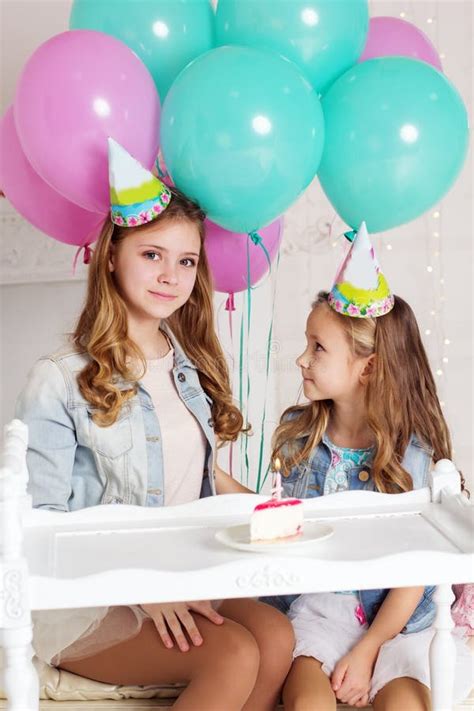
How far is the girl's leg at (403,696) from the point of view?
52.2 inches

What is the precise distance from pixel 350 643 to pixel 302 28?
100 centimetres

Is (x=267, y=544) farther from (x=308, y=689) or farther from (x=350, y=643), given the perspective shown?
(x=350, y=643)

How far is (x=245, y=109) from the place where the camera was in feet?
4.66

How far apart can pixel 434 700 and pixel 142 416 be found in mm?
649

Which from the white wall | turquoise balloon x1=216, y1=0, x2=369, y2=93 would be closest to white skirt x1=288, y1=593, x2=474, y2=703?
turquoise balloon x1=216, y1=0, x2=369, y2=93

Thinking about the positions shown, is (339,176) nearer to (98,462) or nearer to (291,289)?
(98,462)

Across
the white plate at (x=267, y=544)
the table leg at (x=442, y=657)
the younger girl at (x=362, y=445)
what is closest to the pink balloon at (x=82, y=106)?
the younger girl at (x=362, y=445)

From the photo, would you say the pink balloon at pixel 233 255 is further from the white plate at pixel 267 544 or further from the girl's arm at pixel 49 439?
the white plate at pixel 267 544

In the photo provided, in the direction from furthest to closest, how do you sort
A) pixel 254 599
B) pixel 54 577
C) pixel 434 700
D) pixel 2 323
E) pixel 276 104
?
pixel 2 323 → pixel 254 599 → pixel 276 104 → pixel 434 700 → pixel 54 577

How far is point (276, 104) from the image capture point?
4.70ft

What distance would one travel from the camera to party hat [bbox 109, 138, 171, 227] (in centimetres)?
142

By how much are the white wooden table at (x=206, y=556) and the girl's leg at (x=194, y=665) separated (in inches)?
6.5

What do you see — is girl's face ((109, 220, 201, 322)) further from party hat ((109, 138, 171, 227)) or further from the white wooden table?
the white wooden table

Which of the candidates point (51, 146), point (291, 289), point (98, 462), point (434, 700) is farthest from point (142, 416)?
point (291, 289)
